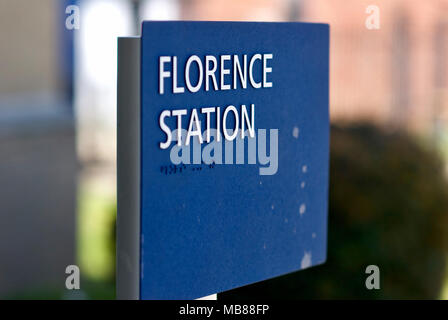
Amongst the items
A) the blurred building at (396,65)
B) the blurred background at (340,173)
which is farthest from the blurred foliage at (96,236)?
the blurred building at (396,65)

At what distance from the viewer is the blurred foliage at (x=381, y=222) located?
488 cm

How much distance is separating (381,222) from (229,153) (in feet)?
10.8

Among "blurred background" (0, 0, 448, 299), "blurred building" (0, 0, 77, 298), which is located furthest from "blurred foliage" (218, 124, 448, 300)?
"blurred building" (0, 0, 77, 298)

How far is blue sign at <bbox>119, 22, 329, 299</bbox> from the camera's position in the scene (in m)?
2.10

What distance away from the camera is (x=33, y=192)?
6711 mm

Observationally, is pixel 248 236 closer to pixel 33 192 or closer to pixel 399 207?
pixel 399 207

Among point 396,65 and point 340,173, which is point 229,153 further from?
point 396,65

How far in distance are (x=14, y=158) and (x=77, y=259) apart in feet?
3.81

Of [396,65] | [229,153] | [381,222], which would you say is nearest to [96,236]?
[381,222]

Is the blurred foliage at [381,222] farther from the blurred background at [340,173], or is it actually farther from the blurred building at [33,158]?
the blurred building at [33,158]

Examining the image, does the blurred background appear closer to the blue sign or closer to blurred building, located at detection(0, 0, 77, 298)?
blurred building, located at detection(0, 0, 77, 298)

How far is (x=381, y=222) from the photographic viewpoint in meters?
5.36

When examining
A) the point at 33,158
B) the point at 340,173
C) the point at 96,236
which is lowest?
the point at 96,236
